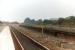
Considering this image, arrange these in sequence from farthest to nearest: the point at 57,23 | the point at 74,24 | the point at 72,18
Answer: the point at 57,23 → the point at 72,18 → the point at 74,24

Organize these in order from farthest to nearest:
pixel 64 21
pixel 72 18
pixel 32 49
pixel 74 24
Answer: pixel 64 21 < pixel 72 18 < pixel 74 24 < pixel 32 49

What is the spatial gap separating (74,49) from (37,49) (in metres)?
2.85

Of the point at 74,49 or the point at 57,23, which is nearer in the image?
the point at 74,49

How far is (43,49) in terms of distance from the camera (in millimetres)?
15070

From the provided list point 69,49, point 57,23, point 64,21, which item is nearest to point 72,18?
point 64,21

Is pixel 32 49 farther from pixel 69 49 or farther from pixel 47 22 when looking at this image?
pixel 47 22

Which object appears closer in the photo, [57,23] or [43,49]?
[43,49]

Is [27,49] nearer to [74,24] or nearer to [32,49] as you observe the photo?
[32,49]

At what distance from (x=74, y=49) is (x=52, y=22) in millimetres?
104408

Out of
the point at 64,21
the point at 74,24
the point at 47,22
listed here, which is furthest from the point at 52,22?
the point at 74,24

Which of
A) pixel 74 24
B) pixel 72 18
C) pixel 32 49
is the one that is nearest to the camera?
pixel 32 49

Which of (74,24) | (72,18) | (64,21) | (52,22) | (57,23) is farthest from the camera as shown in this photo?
(52,22)

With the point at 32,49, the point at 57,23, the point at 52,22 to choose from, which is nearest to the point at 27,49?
the point at 32,49

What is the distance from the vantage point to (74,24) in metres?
84.1
